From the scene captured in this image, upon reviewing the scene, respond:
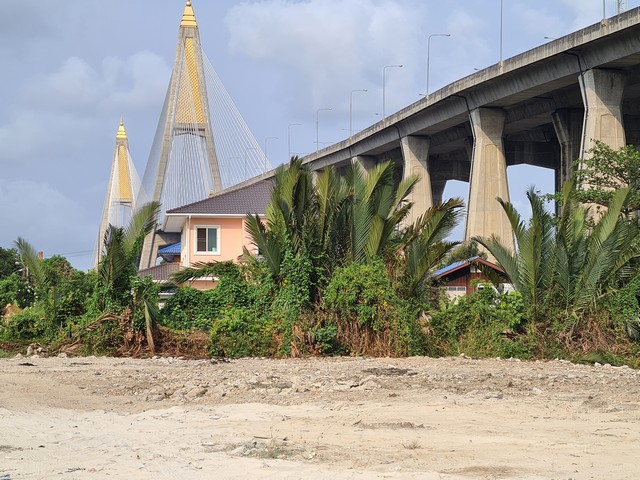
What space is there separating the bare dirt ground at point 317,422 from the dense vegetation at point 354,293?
3.71 meters

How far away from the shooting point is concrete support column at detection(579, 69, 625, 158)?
39188 mm

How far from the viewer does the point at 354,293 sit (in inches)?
995

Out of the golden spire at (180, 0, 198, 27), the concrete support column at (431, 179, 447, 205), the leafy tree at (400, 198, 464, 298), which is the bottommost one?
the leafy tree at (400, 198, 464, 298)

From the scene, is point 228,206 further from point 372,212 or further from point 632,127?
point 632,127

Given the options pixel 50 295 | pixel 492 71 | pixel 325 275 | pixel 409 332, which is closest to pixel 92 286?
pixel 50 295

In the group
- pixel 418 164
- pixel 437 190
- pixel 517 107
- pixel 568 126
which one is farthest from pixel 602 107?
pixel 437 190

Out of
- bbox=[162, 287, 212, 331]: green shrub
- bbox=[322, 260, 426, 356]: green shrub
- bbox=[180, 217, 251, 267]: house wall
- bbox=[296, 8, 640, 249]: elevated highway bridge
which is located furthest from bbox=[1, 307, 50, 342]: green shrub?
bbox=[296, 8, 640, 249]: elevated highway bridge

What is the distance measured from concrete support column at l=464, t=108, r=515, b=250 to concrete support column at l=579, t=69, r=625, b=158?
390 inches

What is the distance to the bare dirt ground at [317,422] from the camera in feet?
33.5

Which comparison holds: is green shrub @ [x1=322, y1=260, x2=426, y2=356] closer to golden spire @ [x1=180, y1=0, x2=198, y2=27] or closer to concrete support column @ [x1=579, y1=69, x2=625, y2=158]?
concrete support column @ [x1=579, y1=69, x2=625, y2=158]

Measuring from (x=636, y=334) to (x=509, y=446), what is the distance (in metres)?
14.9

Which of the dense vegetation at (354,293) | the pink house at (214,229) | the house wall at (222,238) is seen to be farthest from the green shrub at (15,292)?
the house wall at (222,238)

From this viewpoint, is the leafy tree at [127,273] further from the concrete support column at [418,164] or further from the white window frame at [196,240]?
the concrete support column at [418,164]

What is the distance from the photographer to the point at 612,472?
9.95m
